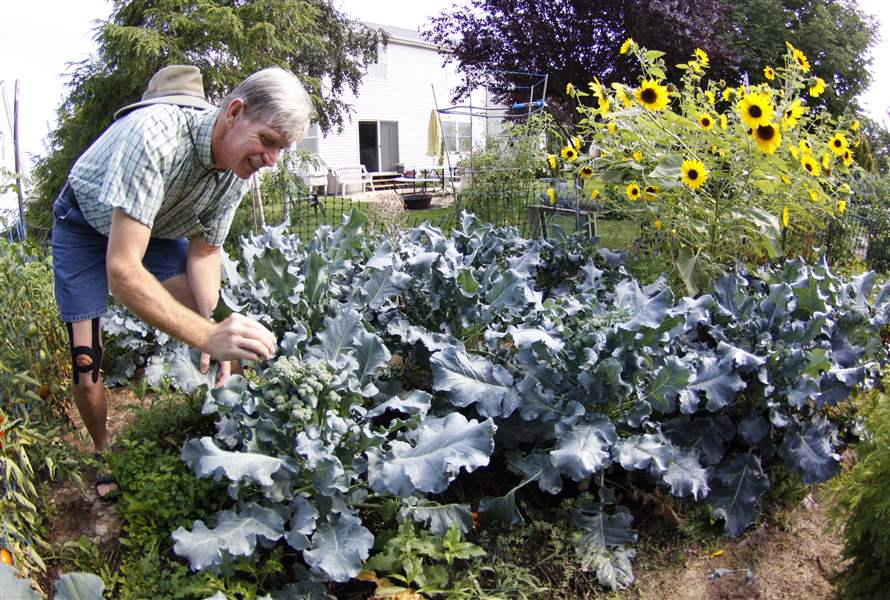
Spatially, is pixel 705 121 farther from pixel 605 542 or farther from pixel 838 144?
pixel 605 542

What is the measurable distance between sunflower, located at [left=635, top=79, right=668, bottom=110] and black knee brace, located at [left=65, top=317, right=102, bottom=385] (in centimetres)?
313

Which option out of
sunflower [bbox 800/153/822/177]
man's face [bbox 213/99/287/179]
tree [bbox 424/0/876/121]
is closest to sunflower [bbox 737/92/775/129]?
sunflower [bbox 800/153/822/177]

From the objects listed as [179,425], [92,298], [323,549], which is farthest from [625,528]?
[92,298]

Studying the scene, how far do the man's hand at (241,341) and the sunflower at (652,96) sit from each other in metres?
2.84

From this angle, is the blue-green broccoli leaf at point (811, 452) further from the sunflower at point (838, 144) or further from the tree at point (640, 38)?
the tree at point (640, 38)

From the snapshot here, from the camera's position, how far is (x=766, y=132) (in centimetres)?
329

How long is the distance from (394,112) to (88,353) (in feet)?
80.6

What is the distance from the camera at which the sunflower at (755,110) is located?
3.26m

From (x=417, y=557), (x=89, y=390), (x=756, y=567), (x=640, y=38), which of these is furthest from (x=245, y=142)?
(x=640, y=38)

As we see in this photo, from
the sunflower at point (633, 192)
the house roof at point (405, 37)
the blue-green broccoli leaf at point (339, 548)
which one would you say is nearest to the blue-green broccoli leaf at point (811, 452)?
the sunflower at point (633, 192)

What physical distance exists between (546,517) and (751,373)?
112 cm

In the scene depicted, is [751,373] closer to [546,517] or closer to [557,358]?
[557,358]

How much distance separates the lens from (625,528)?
2473mm

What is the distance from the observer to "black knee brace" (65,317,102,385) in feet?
8.13
